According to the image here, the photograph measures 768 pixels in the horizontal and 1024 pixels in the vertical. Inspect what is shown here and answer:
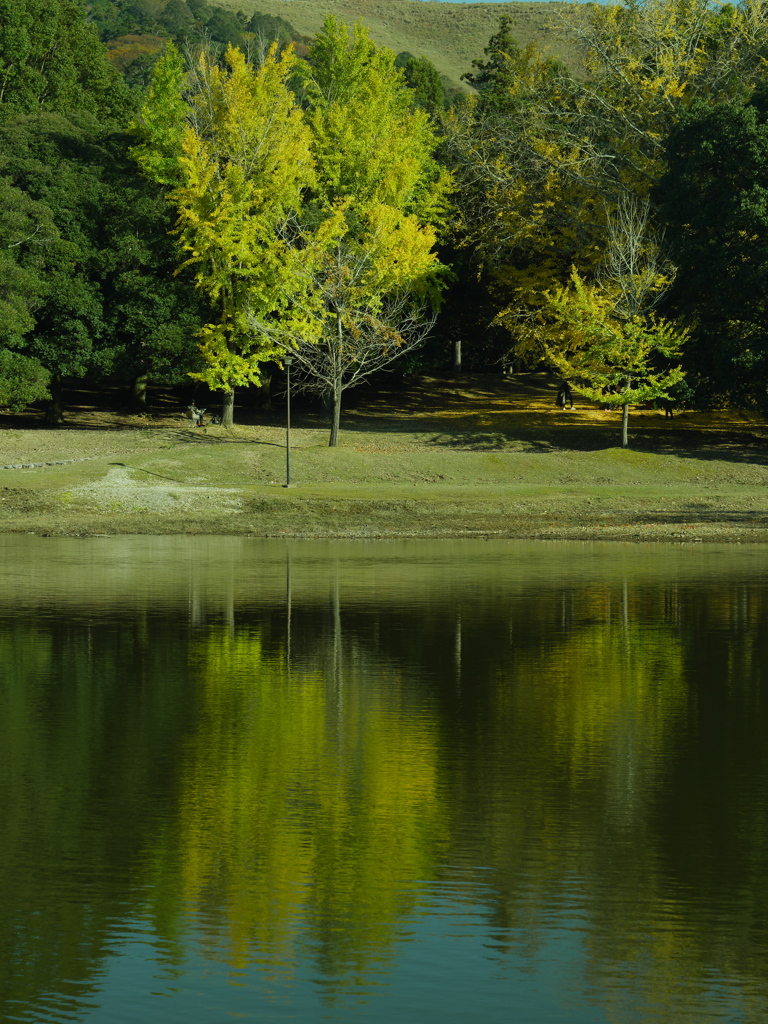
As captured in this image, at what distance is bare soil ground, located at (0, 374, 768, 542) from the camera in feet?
114

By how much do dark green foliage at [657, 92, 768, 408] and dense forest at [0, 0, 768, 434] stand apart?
0.37 ft

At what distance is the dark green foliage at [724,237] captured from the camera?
50719 mm

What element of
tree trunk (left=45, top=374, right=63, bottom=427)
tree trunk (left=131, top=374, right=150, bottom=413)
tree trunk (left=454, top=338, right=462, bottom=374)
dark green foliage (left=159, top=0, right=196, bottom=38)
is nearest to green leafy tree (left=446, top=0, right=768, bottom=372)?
tree trunk (left=454, top=338, right=462, bottom=374)

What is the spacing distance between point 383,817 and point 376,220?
45.6 m

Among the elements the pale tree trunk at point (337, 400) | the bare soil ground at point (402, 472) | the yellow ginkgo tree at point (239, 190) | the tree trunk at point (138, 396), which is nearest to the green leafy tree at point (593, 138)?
the bare soil ground at point (402, 472)

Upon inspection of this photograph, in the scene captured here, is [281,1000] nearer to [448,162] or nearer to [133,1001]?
[133,1001]

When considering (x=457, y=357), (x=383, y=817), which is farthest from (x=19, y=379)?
(x=383, y=817)

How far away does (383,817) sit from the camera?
9.80 m

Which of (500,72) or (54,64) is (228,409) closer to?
(54,64)

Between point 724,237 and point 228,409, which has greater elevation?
point 724,237

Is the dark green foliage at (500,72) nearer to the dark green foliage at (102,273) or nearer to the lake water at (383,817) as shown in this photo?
the dark green foliage at (102,273)

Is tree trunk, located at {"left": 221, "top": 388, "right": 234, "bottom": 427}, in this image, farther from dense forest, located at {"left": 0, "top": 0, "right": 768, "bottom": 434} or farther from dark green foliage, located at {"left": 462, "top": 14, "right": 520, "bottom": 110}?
dark green foliage, located at {"left": 462, "top": 14, "right": 520, "bottom": 110}

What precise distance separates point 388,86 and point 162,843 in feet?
172

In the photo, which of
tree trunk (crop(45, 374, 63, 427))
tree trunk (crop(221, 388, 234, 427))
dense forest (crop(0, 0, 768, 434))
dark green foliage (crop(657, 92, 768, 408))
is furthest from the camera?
tree trunk (crop(45, 374, 63, 427))
